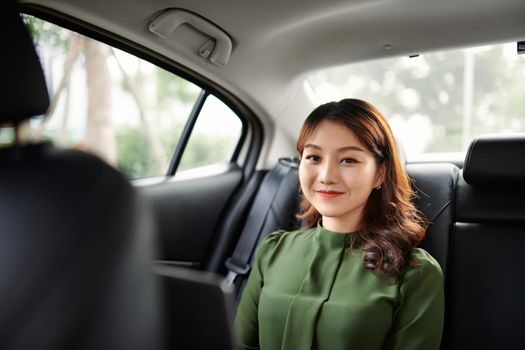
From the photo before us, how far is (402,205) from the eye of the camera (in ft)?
6.21

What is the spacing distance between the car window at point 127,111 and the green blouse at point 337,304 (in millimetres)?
884

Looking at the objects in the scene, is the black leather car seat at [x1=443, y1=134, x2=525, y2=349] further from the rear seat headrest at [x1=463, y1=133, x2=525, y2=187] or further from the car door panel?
the car door panel

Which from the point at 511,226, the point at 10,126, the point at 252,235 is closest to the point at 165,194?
the point at 252,235

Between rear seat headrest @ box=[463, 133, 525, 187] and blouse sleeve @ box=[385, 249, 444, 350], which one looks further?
rear seat headrest @ box=[463, 133, 525, 187]

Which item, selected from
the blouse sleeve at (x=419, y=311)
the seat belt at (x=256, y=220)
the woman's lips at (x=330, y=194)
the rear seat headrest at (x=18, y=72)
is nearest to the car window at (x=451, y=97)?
the seat belt at (x=256, y=220)

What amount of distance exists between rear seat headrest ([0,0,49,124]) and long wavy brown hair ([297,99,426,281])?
1180 mm

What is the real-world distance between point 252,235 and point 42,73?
1702 mm

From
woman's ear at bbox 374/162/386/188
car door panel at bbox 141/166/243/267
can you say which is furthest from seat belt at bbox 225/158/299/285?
woman's ear at bbox 374/162/386/188

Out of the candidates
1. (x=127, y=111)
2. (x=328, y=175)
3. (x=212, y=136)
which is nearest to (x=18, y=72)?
(x=328, y=175)

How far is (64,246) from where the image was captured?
0.70m

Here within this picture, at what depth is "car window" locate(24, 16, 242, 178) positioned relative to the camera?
2355mm

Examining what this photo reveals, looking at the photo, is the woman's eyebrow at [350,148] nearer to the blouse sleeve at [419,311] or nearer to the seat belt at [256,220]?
the blouse sleeve at [419,311]

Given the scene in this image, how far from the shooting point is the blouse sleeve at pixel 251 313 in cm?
192

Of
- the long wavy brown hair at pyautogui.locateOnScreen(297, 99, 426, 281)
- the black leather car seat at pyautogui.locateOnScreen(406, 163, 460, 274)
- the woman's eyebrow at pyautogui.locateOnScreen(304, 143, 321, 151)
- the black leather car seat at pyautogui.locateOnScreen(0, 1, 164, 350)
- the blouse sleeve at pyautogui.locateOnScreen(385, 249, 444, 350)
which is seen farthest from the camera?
the black leather car seat at pyautogui.locateOnScreen(406, 163, 460, 274)
